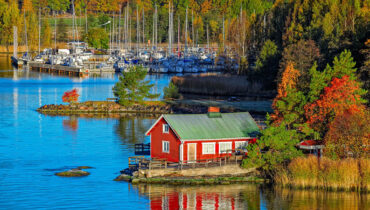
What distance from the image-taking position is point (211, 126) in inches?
2489

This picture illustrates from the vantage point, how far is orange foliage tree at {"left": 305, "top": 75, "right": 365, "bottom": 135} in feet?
209

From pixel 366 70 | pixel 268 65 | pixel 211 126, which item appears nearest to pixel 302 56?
pixel 366 70

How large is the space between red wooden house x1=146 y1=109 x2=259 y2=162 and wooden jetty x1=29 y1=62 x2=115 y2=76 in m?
114

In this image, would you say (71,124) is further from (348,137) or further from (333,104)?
(348,137)

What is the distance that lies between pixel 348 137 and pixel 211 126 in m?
12.0

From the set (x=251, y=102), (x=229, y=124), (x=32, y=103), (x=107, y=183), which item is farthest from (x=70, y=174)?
(x=32, y=103)

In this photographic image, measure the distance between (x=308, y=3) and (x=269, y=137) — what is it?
198 ft

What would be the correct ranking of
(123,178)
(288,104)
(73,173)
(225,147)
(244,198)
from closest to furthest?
1. (244,198)
2. (123,178)
3. (225,147)
4. (73,173)
5. (288,104)

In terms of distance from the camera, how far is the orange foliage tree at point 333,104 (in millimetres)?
63562

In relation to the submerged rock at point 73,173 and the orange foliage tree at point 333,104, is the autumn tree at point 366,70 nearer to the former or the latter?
the orange foliage tree at point 333,104

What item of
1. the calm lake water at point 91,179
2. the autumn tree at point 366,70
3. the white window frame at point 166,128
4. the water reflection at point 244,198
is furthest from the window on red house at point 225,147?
the autumn tree at point 366,70

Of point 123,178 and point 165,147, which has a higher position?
point 165,147

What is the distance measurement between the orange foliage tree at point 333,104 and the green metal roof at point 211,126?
17.6 feet

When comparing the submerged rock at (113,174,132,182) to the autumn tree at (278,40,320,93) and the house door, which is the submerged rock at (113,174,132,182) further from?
the autumn tree at (278,40,320,93)
